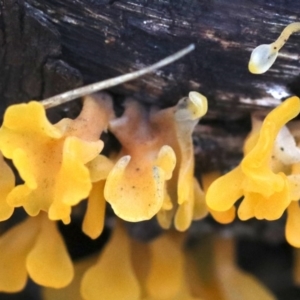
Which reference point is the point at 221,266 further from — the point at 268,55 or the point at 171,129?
the point at 268,55

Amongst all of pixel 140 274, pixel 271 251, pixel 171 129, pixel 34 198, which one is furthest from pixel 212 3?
pixel 271 251

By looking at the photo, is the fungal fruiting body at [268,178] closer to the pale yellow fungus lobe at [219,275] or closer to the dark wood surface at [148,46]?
the dark wood surface at [148,46]

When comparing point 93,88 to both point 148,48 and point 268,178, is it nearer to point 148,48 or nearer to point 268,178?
point 148,48

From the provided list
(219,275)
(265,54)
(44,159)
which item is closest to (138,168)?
(44,159)

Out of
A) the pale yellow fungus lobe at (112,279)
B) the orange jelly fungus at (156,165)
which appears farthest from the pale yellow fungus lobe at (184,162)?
the pale yellow fungus lobe at (112,279)

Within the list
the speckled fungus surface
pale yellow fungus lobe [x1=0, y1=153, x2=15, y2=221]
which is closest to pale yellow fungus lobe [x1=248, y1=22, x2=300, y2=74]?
the speckled fungus surface

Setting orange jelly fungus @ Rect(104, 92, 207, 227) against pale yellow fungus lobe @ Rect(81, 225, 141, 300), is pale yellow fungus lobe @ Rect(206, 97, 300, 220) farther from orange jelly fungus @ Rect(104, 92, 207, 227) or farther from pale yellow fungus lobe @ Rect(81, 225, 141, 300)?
pale yellow fungus lobe @ Rect(81, 225, 141, 300)
